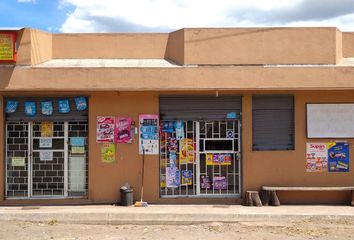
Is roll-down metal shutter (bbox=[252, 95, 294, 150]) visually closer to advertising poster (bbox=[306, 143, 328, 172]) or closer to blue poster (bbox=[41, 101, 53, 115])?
advertising poster (bbox=[306, 143, 328, 172])

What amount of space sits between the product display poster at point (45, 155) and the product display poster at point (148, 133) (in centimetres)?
231

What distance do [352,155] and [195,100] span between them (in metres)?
4.19

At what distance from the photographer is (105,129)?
1355 cm

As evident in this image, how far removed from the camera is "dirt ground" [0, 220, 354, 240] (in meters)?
10.2

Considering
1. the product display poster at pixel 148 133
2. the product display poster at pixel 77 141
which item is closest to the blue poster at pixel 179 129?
the product display poster at pixel 148 133

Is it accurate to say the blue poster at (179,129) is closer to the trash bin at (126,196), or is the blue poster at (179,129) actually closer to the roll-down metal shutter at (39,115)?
the trash bin at (126,196)

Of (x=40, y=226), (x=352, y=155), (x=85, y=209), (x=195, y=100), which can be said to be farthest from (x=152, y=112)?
(x=352, y=155)

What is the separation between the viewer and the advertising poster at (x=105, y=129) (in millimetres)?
13547

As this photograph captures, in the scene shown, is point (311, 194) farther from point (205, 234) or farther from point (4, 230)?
point (4, 230)

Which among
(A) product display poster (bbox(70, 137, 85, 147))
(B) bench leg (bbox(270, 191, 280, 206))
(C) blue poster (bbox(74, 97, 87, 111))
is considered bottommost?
(B) bench leg (bbox(270, 191, 280, 206))

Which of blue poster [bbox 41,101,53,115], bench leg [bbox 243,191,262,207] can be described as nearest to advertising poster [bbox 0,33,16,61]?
blue poster [bbox 41,101,53,115]

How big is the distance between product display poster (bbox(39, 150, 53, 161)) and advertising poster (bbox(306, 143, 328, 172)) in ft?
21.3

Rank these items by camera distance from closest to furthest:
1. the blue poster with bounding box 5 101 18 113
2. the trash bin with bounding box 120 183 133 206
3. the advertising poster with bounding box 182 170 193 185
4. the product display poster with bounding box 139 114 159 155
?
the trash bin with bounding box 120 183 133 206 < the blue poster with bounding box 5 101 18 113 < the product display poster with bounding box 139 114 159 155 < the advertising poster with bounding box 182 170 193 185

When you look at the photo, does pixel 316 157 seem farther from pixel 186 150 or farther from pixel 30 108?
pixel 30 108
